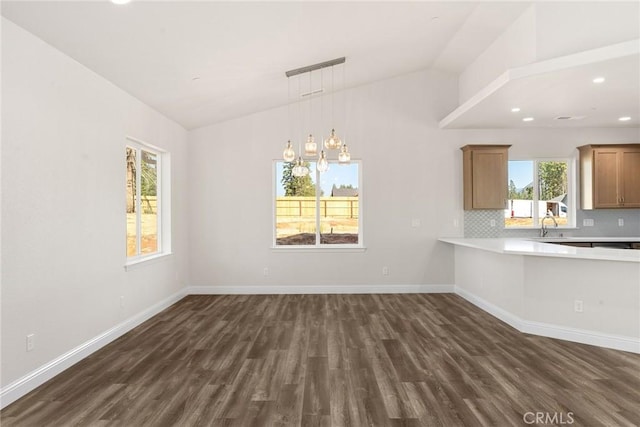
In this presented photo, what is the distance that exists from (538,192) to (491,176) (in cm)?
103

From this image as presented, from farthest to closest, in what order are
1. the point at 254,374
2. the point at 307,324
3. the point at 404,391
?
the point at 307,324
the point at 254,374
the point at 404,391

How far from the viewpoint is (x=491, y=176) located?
19.2ft

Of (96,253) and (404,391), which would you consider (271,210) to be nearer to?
(96,253)

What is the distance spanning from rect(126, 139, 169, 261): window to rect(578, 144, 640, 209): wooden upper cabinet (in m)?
6.66

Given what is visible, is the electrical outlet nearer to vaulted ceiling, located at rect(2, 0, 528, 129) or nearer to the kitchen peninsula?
vaulted ceiling, located at rect(2, 0, 528, 129)

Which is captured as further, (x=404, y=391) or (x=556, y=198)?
(x=556, y=198)

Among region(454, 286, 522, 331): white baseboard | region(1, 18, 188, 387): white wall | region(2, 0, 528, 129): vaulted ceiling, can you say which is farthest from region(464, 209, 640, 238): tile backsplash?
region(1, 18, 188, 387): white wall

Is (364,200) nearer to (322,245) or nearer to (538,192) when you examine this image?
(322,245)

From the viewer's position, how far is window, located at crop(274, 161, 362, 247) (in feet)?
20.7

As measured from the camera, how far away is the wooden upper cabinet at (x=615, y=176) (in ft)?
19.0

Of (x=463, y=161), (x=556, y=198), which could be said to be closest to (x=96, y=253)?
(x=463, y=161)

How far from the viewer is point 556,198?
6.17 m

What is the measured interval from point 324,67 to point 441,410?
4.10m

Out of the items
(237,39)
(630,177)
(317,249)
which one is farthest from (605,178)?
(237,39)
